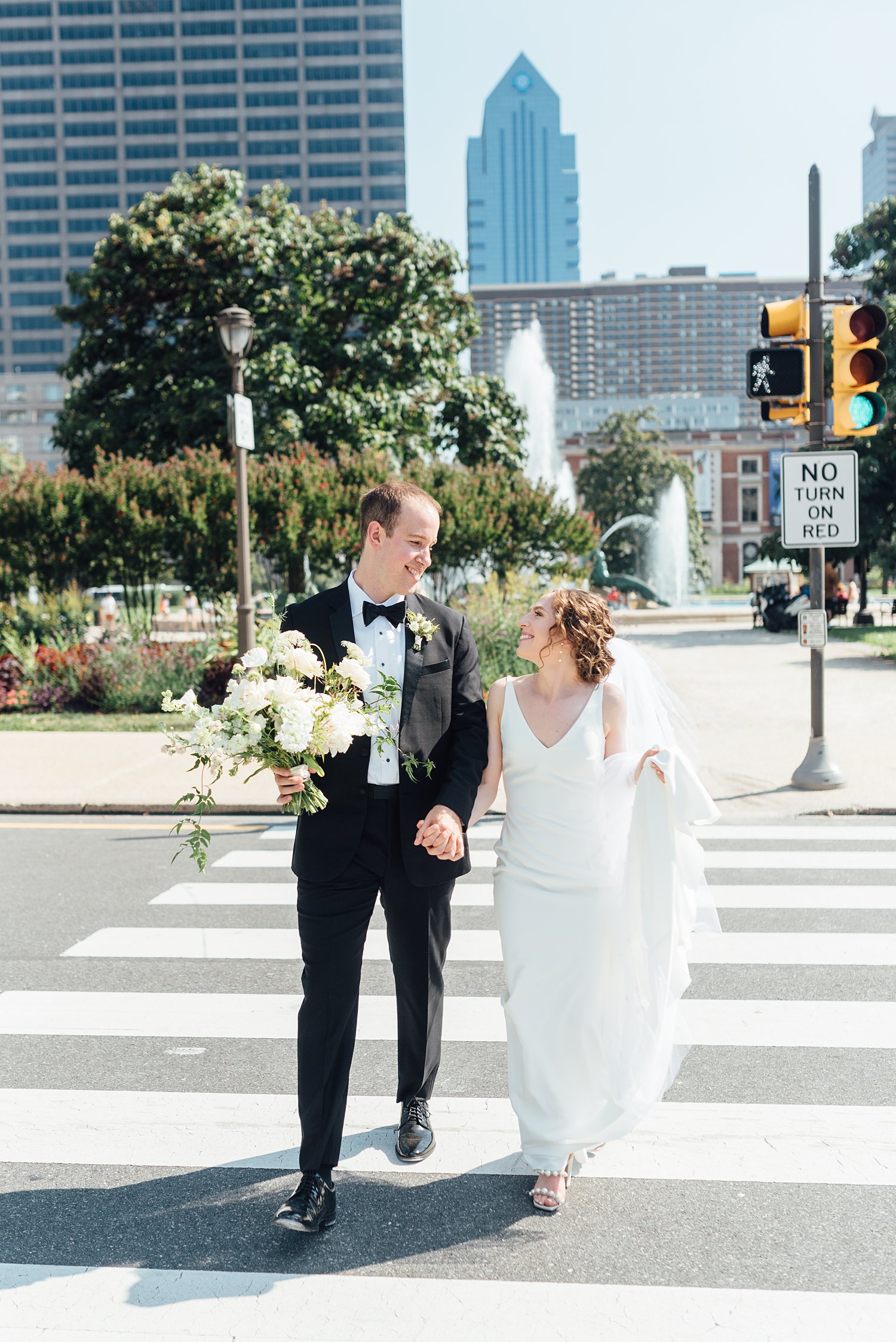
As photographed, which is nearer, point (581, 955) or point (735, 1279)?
point (735, 1279)

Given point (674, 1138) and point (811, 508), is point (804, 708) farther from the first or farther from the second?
point (674, 1138)

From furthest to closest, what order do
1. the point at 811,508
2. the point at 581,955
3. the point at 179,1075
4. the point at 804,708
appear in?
the point at 804,708 → the point at 811,508 → the point at 179,1075 → the point at 581,955

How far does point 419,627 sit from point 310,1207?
1688mm

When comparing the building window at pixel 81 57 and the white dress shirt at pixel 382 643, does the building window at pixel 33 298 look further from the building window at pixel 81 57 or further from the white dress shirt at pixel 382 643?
the white dress shirt at pixel 382 643

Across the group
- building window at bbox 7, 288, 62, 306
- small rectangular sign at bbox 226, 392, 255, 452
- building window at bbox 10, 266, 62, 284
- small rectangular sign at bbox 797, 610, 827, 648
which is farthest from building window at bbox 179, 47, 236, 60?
small rectangular sign at bbox 797, 610, 827, 648

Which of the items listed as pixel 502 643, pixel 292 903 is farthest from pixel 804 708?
pixel 292 903

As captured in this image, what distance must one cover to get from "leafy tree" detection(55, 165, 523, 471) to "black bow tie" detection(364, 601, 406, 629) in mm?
20152

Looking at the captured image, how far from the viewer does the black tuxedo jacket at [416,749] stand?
3.48 metres

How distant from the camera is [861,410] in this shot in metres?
9.28

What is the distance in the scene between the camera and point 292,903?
6941mm

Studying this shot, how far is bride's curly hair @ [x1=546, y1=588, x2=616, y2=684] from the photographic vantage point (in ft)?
11.7

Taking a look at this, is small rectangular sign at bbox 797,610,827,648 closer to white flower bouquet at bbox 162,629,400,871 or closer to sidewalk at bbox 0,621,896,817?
sidewalk at bbox 0,621,896,817

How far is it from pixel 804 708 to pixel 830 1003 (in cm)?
1043

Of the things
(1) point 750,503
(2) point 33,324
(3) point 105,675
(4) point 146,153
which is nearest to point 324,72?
(4) point 146,153
